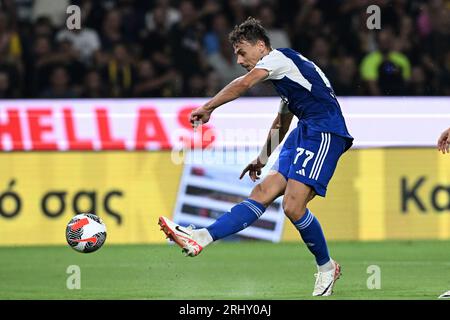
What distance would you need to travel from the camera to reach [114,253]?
38.4 feet

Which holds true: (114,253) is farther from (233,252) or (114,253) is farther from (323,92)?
(323,92)

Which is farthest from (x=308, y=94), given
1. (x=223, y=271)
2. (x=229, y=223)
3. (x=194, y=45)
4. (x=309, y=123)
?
(x=194, y=45)

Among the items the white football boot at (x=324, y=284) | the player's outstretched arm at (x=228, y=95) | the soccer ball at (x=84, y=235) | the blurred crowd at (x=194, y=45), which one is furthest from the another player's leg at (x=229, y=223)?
the blurred crowd at (x=194, y=45)

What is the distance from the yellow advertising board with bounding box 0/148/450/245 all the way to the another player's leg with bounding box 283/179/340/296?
4.09 m

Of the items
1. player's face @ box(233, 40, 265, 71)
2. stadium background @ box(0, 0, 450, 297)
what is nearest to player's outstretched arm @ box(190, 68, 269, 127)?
player's face @ box(233, 40, 265, 71)

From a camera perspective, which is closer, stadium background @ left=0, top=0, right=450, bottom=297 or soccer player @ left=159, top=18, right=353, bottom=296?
soccer player @ left=159, top=18, right=353, bottom=296

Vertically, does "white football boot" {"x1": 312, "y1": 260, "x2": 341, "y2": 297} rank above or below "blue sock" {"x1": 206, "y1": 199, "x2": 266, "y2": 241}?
below

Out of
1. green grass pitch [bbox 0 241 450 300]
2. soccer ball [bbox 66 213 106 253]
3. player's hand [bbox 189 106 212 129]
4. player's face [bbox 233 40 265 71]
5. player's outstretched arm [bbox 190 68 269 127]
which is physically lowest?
green grass pitch [bbox 0 241 450 300]

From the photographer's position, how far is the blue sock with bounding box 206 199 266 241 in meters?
8.06

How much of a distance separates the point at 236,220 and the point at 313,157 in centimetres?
68

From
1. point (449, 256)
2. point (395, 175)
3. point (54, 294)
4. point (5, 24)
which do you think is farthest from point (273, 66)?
point (5, 24)

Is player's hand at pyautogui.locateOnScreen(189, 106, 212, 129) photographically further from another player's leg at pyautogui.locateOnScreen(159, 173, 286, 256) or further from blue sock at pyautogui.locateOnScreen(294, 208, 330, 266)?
blue sock at pyautogui.locateOnScreen(294, 208, 330, 266)

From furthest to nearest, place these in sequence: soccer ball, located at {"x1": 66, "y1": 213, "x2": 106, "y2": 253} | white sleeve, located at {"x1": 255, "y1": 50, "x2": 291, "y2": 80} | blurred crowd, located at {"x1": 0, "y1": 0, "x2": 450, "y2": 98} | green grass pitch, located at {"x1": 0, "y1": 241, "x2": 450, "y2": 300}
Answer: blurred crowd, located at {"x1": 0, "y1": 0, "x2": 450, "y2": 98}, soccer ball, located at {"x1": 66, "y1": 213, "x2": 106, "y2": 253}, green grass pitch, located at {"x1": 0, "y1": 241, "x2": 450, "y2": 300}, white sleeve, located at {"x1": 255, "y1": 50, "x2": 291, "y2": 80}

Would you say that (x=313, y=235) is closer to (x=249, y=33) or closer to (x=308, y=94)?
(x=308, y=94)
